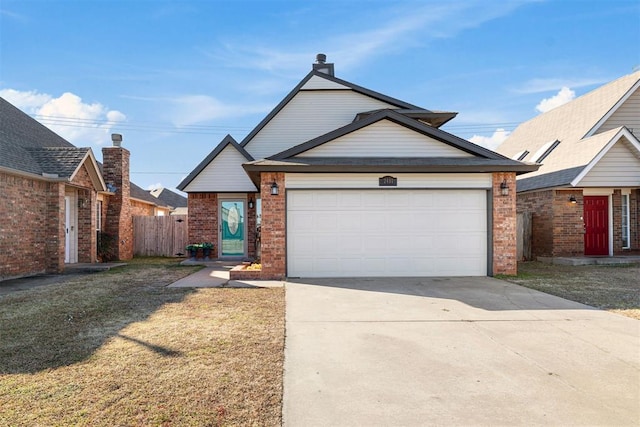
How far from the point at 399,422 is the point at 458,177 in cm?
783

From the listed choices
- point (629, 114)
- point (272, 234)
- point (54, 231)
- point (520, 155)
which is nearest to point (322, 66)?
point (272, 234)

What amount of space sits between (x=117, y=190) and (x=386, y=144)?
1176 centimetres

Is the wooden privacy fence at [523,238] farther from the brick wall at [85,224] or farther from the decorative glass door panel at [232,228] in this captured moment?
the brick wall at [85,224]

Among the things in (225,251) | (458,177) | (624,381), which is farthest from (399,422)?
(225,251)

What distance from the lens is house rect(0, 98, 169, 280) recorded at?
9.93 m

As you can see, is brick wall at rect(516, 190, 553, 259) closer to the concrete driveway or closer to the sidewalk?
the concrete driveway

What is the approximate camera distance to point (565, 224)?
13.5m

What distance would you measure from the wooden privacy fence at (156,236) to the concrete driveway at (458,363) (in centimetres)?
1191

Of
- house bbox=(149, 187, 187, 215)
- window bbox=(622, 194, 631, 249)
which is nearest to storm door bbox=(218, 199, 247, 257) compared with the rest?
window bbox=(622, 194, 631, 249)

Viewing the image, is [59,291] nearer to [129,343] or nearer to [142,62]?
[129,343]

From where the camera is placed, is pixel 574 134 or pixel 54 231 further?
pixel 574 134

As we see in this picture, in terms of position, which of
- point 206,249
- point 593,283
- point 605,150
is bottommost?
point 593,283

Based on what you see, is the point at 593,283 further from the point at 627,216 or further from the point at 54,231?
the point at 54,231

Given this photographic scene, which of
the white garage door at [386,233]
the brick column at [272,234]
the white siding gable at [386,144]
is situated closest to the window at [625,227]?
the white garage door at [386,233]
